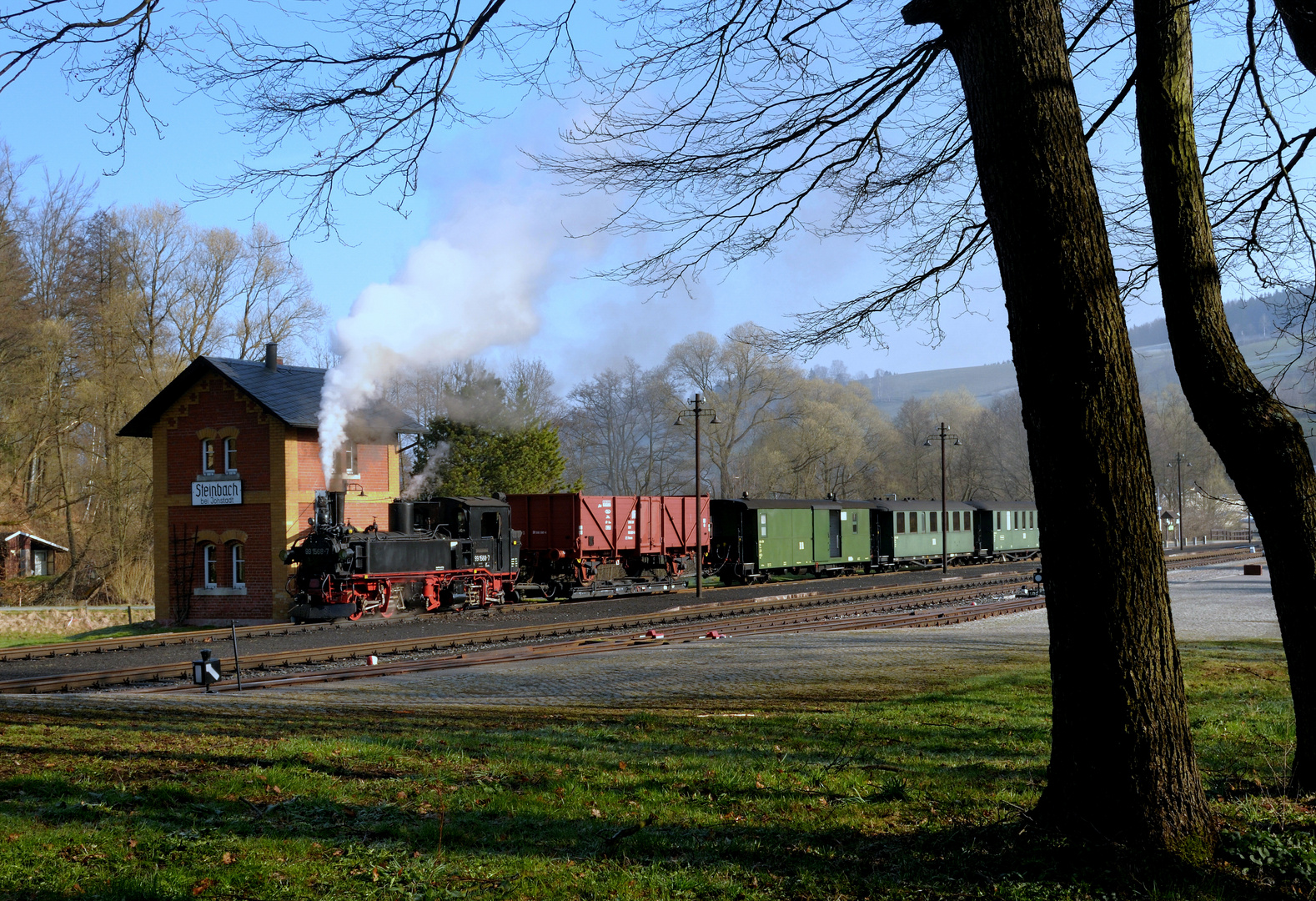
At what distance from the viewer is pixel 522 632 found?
19156 mm

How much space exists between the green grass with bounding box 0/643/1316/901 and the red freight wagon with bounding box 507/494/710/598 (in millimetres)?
19636

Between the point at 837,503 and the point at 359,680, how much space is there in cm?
2639

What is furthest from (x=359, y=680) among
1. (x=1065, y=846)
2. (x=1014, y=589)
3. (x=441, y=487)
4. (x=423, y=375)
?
(x=441, y=487)

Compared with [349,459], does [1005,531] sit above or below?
below

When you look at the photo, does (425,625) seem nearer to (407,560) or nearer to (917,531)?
(407,560)

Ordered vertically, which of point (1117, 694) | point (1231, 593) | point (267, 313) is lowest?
point (1231, 593)

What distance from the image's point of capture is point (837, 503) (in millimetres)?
37188

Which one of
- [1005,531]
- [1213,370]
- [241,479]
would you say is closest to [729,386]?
[1005,531]

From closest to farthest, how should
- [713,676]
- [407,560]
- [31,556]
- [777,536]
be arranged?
[713,676], [407,560], [777,536], [31,556]

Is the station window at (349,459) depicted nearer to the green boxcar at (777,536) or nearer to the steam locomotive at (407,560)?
the steam locomotive at (407,560)

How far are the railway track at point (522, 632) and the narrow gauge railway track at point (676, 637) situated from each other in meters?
0.04

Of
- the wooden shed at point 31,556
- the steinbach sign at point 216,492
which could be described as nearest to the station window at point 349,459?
the steinbach sign at point 216,492

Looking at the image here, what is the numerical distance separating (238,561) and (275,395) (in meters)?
4.89

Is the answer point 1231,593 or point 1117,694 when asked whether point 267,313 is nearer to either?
point 1231,593
